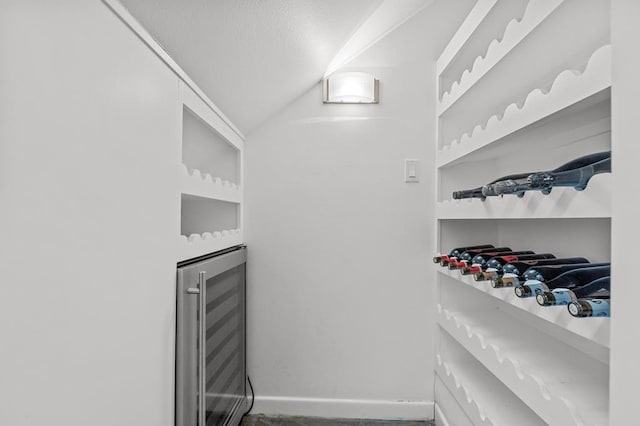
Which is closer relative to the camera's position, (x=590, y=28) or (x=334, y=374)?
(x=590, y=28)

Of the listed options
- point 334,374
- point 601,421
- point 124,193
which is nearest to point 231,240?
point 334,374

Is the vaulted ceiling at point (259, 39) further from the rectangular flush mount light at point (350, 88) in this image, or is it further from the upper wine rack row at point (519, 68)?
the upper wine rack row at point (519, 68)

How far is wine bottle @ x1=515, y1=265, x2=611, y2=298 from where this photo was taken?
90 cm

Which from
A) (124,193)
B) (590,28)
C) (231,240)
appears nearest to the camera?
(124,193)

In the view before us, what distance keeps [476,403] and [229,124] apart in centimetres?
128

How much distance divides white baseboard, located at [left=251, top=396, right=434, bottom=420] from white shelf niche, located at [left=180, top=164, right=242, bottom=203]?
3.00 feet

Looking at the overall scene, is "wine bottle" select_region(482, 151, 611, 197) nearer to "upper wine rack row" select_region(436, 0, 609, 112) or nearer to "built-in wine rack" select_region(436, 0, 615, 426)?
"built-in wine rack" select_region(436, 0, 615, 426)

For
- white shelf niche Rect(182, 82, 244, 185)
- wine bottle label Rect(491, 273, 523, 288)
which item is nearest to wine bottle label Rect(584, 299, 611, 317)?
wine bottle label Rect(491, 273, 523, 288)

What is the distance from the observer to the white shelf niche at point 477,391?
1.22 m

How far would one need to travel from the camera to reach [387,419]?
181 centimetres

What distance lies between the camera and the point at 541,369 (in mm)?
1062

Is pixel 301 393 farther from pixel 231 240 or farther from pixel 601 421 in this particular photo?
pixel 601 421

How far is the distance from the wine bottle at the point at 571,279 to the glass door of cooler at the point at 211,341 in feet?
2.56

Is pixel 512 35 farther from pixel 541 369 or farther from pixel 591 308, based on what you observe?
pixel 541 369
